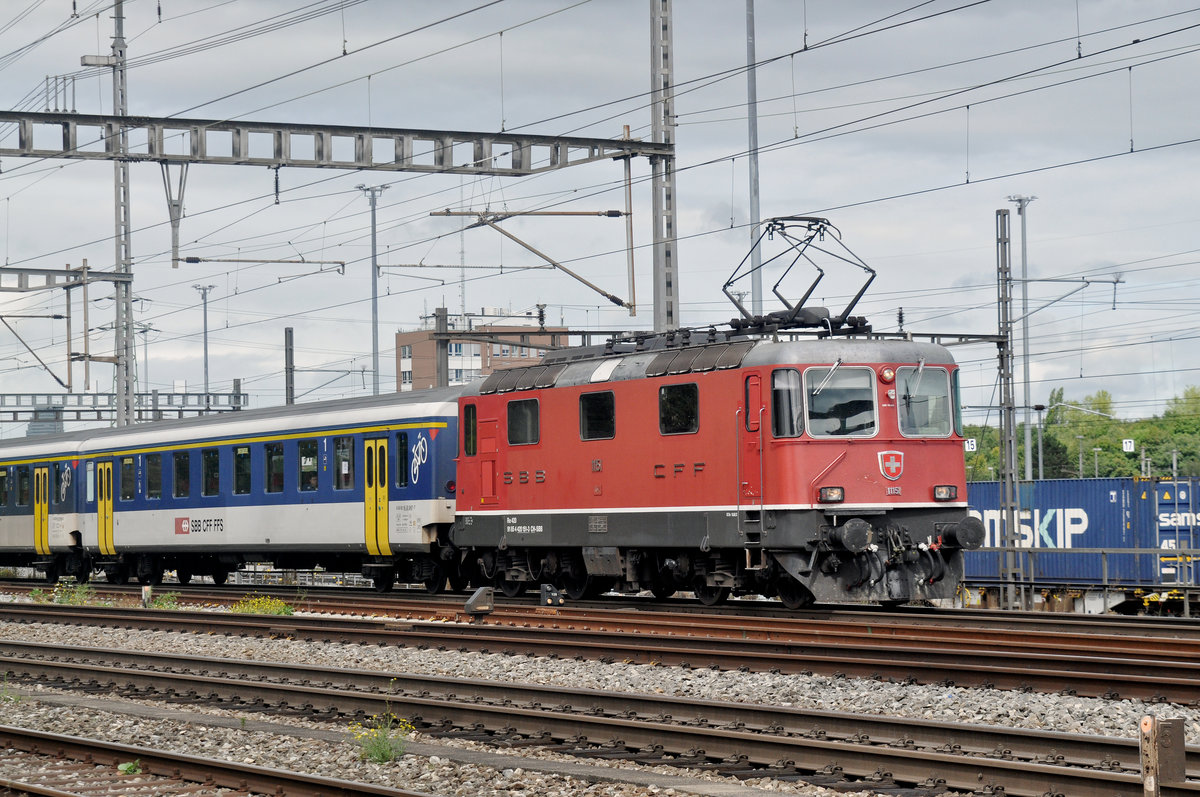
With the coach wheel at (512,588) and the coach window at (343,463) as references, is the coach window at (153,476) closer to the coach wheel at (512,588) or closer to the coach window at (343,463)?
the coach window at (343,463)

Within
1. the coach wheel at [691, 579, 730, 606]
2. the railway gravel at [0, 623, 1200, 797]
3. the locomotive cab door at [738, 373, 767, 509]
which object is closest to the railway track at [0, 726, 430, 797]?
the railway gravel at [0, 623, 1200, 797]

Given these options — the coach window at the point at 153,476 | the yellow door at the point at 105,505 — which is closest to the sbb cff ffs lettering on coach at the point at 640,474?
the coach window at the point at 153,476

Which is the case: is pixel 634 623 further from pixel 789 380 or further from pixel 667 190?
pixel 667 190

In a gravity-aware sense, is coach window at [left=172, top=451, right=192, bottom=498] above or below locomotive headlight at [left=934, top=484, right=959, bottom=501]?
above

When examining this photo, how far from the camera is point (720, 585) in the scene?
66.2ft

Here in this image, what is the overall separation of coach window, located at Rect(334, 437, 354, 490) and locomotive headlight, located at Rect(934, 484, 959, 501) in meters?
11.4

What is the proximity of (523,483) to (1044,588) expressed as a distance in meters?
11.6

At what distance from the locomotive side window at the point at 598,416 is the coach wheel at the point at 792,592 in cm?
324

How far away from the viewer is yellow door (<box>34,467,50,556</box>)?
3444cm

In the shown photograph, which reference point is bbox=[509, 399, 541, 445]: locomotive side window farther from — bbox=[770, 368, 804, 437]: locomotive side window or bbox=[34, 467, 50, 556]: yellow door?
bbox=[34, 467, 50, 556]: yellow door

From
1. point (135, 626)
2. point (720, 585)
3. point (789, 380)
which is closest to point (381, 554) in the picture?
point (135, 626)

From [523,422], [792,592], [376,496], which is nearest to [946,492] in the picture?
[792,592]

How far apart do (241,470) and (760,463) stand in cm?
1365

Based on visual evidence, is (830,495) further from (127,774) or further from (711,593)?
(127,774)
